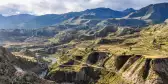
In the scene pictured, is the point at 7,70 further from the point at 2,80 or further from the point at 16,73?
the point at 2,80

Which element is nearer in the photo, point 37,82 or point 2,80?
point 2,80

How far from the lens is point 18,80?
16412 cm

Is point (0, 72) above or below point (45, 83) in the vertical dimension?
above

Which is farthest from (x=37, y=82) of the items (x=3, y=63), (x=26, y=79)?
(x=3, y=63)

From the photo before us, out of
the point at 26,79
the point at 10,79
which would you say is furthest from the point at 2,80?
the point at 26,79

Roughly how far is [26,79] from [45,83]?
62.4 ft

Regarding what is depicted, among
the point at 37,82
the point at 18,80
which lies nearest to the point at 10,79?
the point at 18,80

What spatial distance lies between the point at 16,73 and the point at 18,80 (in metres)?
9.66

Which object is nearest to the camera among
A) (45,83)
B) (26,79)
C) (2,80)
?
(2,80)

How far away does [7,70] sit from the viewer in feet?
560

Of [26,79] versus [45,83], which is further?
[45,83]

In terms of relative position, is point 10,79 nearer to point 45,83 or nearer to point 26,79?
point 26,79

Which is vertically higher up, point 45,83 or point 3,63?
point 3,63

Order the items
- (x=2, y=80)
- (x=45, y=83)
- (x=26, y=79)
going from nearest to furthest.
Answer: (x=2, y=80)
(x=26, y=79)
(x=45, y=83)
